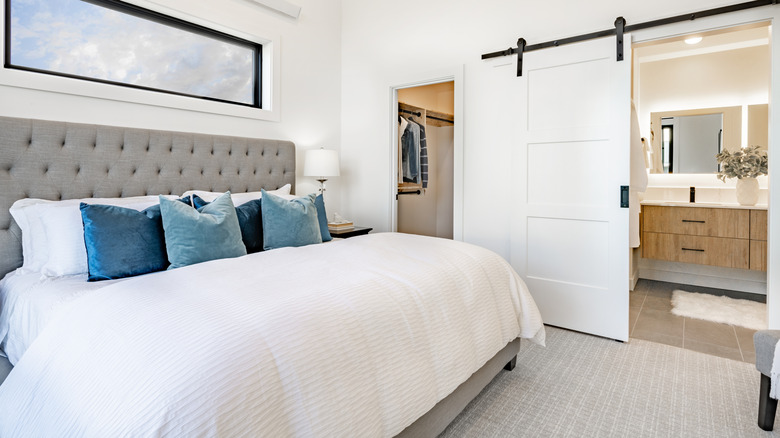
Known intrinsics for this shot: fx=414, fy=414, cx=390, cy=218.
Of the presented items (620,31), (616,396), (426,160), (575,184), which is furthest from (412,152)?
(616,396)

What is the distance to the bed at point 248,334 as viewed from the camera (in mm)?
945

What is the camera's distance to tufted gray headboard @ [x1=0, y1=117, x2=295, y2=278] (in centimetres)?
214

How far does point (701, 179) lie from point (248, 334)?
5.09 metres

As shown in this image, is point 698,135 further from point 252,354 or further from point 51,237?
point 51,237

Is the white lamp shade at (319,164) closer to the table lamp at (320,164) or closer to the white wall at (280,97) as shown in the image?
the table lamp at (320,164)

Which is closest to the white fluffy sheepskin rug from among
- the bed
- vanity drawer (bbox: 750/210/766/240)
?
vanity drawer (bbox: 750/210/766/240)

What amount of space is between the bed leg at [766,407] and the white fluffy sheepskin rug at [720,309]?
1675 millimetres

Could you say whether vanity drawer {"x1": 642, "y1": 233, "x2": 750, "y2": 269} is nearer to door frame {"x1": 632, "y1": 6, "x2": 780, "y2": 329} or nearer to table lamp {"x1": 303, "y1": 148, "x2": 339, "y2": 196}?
door frame {"x1": 632, "y1": 6, "x2": 780, "y2": 329}

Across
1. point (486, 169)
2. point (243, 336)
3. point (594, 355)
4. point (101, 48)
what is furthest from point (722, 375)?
point (101, 48)

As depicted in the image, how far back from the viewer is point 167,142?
2746 millimetres

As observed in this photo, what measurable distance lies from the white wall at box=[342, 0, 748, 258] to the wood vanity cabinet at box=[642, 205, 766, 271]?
6.71ft

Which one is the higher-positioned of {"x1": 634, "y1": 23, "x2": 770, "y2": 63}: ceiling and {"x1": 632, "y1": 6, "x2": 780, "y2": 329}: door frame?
{"x1": 634, "y1": 23, "x2": 770, "y2": 63}: ceiling

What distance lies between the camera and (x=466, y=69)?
11.4 ft

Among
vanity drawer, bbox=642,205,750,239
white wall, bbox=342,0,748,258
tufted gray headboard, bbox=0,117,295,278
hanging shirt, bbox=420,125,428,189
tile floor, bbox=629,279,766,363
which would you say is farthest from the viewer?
hanging shirt, bbox=420,125,428,189
